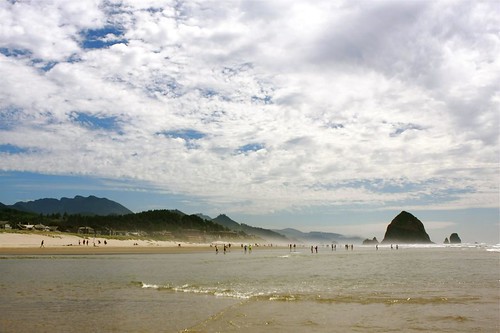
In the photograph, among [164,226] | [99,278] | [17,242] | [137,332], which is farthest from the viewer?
[164,226]

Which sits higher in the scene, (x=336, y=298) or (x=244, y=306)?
(x=336, y=298)

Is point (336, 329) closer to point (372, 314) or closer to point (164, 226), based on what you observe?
point (372, 314)

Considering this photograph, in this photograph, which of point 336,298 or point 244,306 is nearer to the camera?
point 244,306

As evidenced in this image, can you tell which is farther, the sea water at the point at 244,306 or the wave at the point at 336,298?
the wave at the point at 336,298

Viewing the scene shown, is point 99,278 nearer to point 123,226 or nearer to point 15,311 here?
point 15,311

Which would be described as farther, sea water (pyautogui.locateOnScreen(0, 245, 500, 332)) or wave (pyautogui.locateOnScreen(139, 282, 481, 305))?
wave (pyautogui.locateOnScreen(139, 282, 481, 305))

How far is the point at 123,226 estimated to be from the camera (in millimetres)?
170750

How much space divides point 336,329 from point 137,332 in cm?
646

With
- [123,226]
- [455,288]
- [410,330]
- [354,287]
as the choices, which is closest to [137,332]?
[410,330]

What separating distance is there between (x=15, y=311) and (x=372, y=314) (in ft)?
46.5

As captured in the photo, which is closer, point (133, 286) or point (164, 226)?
point (133, 286)

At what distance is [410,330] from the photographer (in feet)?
43.1

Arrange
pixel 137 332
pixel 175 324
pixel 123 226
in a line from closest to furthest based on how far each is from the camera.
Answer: pixel 137 332, pixel 175 324, pixel 123 226

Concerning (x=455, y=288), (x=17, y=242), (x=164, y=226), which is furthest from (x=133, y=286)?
(x=164, y=226)
